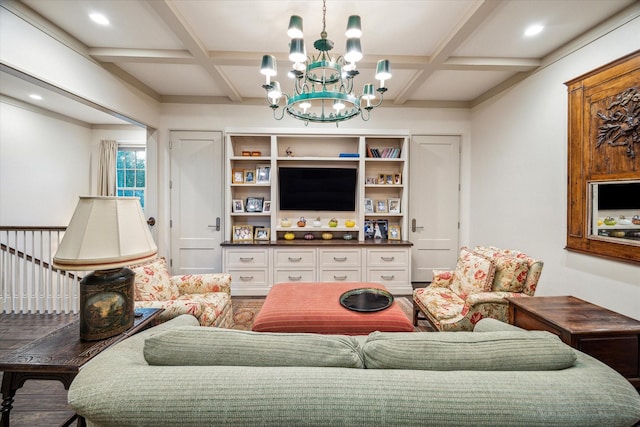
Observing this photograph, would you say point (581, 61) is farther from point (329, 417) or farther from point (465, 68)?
point (329, 417)

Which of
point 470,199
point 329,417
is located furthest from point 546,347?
point 470,199

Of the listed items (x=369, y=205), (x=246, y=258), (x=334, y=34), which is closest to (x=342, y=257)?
(x=369, y=205)

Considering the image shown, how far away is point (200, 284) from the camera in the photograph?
277 cm

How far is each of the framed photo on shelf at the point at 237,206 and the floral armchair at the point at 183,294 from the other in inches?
63.4

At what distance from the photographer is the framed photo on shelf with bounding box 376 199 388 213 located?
446 centimetres

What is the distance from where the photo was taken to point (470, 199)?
174 inches

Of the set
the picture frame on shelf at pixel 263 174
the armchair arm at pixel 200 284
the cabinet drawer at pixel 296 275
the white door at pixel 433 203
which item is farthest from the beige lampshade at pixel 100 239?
the white door at pixel 433 203

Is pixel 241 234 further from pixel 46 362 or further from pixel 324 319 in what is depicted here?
pixel 46 362

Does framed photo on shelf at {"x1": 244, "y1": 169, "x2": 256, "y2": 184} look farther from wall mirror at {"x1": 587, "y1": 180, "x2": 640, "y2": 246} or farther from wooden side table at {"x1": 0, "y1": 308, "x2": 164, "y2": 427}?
wall mirror at {"x1": 587, "y1": 180, "x2": 640, "y2": 246}

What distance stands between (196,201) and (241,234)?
33.1 inches

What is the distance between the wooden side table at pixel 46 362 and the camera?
1.16m

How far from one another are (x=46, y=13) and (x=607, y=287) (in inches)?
205

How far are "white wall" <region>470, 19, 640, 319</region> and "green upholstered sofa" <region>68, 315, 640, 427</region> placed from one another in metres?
2.03

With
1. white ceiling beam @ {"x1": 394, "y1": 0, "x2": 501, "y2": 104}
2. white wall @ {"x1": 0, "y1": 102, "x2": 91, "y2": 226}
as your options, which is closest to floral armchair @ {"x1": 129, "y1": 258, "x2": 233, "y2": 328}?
white ceiling beam @ {"x1": 394, "y1": 0, "x2": 501, "y2": 104}
